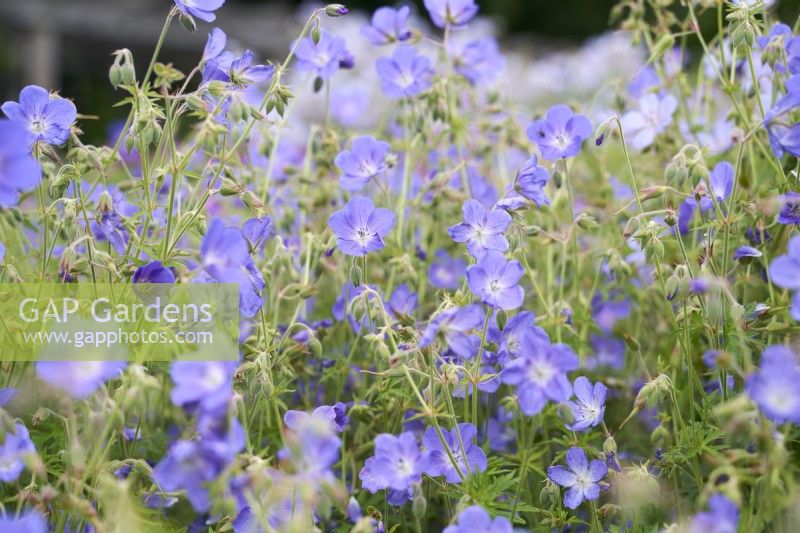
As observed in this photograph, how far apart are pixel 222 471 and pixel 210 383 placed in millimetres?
107

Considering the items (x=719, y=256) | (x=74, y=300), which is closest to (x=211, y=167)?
(x=74, y=300)

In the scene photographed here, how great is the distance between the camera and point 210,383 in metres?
1.04

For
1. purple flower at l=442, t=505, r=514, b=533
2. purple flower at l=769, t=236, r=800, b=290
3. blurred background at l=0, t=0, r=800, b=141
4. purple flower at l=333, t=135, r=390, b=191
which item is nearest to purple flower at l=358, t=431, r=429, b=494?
purple flower at l=442, t=505, r=514, b=533

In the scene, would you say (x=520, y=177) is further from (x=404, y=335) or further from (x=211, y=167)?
(x=211, y=167)

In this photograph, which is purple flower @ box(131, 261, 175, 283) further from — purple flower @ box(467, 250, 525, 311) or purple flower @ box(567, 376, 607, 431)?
purple flower @ box(567, 376, 607, 431)

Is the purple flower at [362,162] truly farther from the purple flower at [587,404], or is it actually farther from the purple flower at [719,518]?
the purple flower at [719,518]

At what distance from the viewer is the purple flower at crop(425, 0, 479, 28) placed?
1.91m

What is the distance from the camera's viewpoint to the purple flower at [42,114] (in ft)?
4.42

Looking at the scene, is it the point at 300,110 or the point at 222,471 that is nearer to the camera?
the point at 222,471

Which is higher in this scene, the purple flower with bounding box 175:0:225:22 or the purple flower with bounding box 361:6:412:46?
the purple flower with bounding box 361:6:412:46

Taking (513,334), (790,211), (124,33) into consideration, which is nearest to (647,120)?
(790,211)

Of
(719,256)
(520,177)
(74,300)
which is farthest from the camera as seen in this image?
(719,256)

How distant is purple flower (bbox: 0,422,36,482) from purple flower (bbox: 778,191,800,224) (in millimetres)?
1106

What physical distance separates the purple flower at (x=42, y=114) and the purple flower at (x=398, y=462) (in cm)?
68
